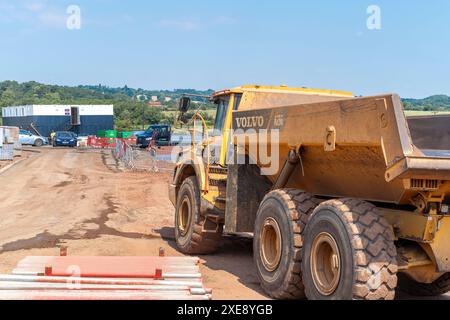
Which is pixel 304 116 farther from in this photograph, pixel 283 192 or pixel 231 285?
pixel 231 285

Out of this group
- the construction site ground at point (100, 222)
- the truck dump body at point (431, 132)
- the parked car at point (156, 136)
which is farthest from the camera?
the parked car at point (156, 136)

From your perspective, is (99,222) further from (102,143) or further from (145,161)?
(102,143)

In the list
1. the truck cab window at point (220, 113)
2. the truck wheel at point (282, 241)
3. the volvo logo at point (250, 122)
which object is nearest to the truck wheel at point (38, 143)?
the truck cab window at point (220, 113)

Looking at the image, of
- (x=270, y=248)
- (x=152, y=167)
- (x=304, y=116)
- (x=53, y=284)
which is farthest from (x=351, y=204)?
(x=152, y=167)

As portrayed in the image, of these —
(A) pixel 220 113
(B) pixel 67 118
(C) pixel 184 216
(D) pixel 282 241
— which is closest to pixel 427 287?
(D) pixel 282 241

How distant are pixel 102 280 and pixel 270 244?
211 cm

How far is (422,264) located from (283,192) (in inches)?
76.0

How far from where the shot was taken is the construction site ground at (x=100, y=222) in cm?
887

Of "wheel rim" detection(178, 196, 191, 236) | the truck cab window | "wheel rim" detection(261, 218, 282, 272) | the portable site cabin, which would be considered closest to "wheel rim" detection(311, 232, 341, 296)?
"wheel rim" detection(261, 218, 282, 272)

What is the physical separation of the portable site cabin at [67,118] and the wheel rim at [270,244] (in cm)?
6509

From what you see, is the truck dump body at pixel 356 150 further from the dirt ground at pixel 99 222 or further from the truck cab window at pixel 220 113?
the truck cab window at pixel 220 113

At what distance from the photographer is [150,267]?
7012mm

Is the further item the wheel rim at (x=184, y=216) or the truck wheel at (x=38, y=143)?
the truck wheel at (x=38, y=143)

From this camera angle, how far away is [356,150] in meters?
5.71
